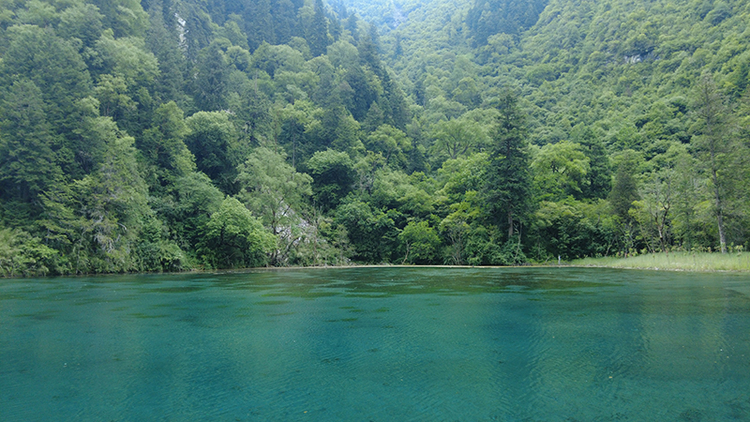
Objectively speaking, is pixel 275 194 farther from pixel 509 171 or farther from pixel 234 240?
pixel 509 171

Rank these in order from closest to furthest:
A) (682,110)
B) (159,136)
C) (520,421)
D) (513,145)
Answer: (520,421) < (513,145) < (159,136) < (682,110)

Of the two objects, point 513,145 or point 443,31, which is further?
point 443,31

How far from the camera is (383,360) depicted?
7922 millimetres

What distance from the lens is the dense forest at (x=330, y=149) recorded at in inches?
1260

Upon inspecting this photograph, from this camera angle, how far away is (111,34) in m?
49.3

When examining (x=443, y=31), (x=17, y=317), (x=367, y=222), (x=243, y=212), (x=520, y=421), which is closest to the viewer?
(x=520, y=421)

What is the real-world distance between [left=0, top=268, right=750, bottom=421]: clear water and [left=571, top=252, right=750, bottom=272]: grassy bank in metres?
12.7

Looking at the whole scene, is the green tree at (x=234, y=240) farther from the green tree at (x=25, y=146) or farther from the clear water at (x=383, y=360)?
the clear water at (x=383, y=360)

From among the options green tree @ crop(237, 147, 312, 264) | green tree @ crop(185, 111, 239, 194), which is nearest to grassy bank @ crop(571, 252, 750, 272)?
green tree @ crop(237, 147, 312, 264)

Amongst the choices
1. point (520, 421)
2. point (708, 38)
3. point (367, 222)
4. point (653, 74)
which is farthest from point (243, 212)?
point (708, 38)

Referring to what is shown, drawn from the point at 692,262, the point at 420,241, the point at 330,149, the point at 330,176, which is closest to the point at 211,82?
the point at 330,149

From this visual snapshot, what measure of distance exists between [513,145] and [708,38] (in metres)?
51.8

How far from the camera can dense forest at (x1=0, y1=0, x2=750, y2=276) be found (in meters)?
32.0

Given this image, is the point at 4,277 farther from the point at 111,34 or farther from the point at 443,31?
the point at 443,31
